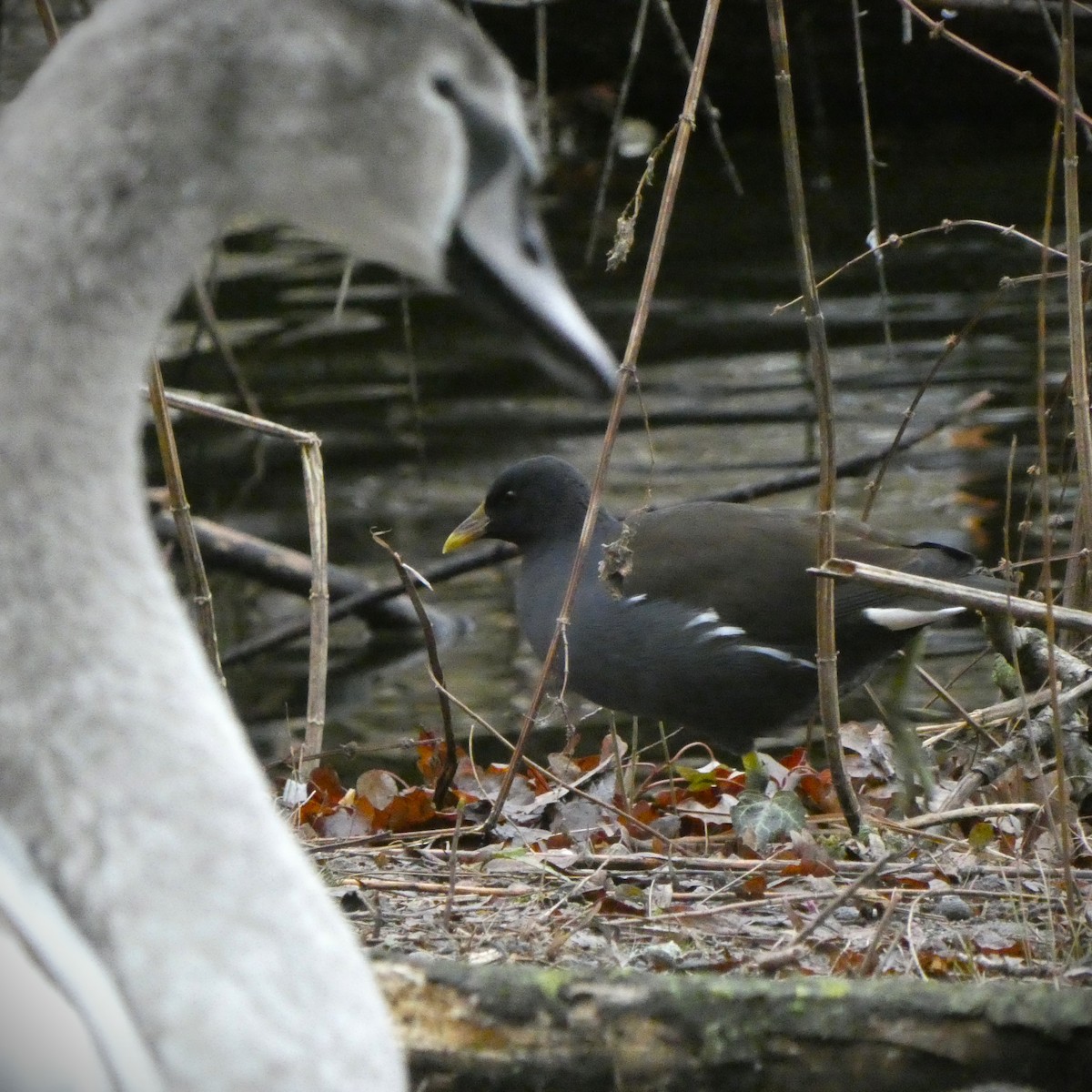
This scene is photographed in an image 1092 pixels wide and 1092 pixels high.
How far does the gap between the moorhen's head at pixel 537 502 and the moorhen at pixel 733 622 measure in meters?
0.59

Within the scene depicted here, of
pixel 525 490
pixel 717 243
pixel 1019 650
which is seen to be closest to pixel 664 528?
pixel 525 490

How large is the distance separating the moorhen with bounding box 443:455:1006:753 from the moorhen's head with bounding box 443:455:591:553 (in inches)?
23.4

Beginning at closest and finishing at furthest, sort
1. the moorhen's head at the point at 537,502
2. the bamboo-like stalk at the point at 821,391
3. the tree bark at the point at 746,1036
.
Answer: the tree bark at the point at 746,1036 → the bamboo-like stalk at the point at 821,391 → the moorhen's head at the point at 537,502

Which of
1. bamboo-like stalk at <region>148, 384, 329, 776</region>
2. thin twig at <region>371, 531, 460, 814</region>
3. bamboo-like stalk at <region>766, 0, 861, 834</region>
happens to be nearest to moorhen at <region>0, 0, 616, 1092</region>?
bamboo-like stalk at <region>766, 0, 861, 834</region>

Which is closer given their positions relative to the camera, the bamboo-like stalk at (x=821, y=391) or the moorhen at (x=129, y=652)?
the moorhen at (x=129, y=652)

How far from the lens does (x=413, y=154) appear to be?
2.27 meters

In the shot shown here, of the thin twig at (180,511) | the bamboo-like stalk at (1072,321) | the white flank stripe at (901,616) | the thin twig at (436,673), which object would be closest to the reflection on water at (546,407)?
the white flank stripe at (901,616)

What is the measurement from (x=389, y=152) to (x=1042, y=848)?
2753mm

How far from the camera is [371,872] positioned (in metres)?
4.21

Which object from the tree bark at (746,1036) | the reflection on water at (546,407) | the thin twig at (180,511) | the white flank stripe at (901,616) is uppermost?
the thin twig at (180,511)

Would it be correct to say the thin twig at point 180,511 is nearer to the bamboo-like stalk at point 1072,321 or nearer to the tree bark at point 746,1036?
the tree bark at point 746,1036

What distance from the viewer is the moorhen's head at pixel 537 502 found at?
6.38m

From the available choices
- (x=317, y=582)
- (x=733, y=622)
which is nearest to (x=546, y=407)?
(x=733, y=622)

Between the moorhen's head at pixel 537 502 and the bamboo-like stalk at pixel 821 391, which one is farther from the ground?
the bamboo-like stalk at pixel 821 391
